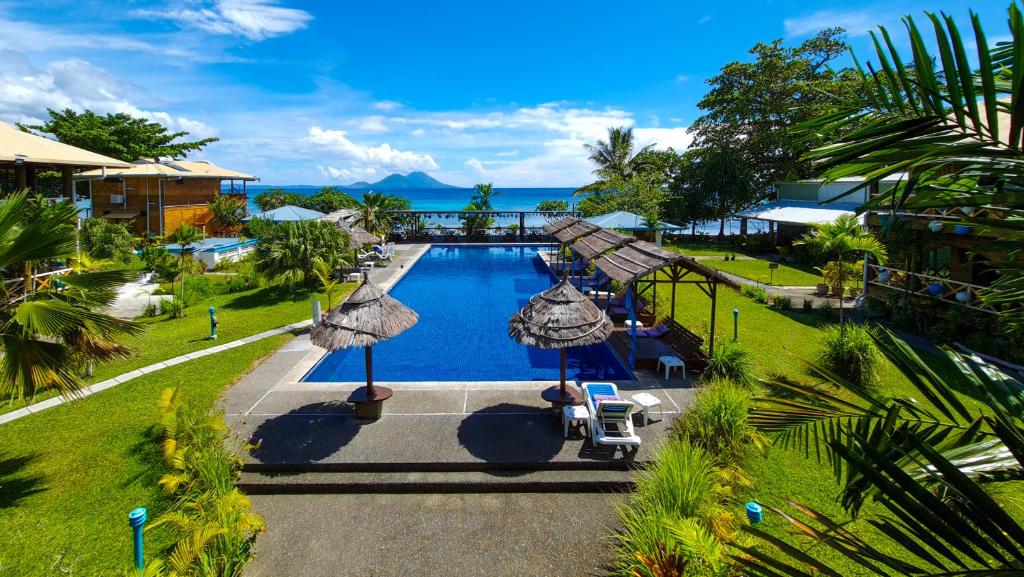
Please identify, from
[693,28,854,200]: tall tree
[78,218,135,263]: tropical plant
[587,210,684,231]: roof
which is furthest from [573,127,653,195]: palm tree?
[78,218,135,263]: tropical plant

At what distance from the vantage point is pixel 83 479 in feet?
23.2

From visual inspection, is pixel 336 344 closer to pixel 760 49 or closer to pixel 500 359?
pixel 500 359

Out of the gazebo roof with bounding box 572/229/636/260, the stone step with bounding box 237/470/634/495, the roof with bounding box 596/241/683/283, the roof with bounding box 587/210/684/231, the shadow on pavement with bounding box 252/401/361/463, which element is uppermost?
the roof with bounding box 587/210/684/231

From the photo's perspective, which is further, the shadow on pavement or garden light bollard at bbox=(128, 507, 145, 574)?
the shadow on pavement

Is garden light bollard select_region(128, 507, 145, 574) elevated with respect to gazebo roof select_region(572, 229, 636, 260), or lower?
lower

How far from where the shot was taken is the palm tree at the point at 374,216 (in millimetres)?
29258

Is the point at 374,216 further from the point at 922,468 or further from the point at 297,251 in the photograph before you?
the point at 922,468

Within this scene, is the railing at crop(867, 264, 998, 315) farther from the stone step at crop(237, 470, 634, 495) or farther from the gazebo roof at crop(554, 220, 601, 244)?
the stone step at crop(237, 470, 634, 495)

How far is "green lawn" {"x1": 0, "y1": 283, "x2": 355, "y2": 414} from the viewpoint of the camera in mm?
11680

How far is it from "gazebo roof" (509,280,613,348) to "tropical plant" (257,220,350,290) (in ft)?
37.3

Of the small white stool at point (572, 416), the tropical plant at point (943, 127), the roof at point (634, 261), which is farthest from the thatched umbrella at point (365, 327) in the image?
the tropical plant at point (943, 127)

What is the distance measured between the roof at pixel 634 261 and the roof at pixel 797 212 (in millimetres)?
14691

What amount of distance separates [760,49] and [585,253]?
1079 inches

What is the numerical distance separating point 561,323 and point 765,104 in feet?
107
